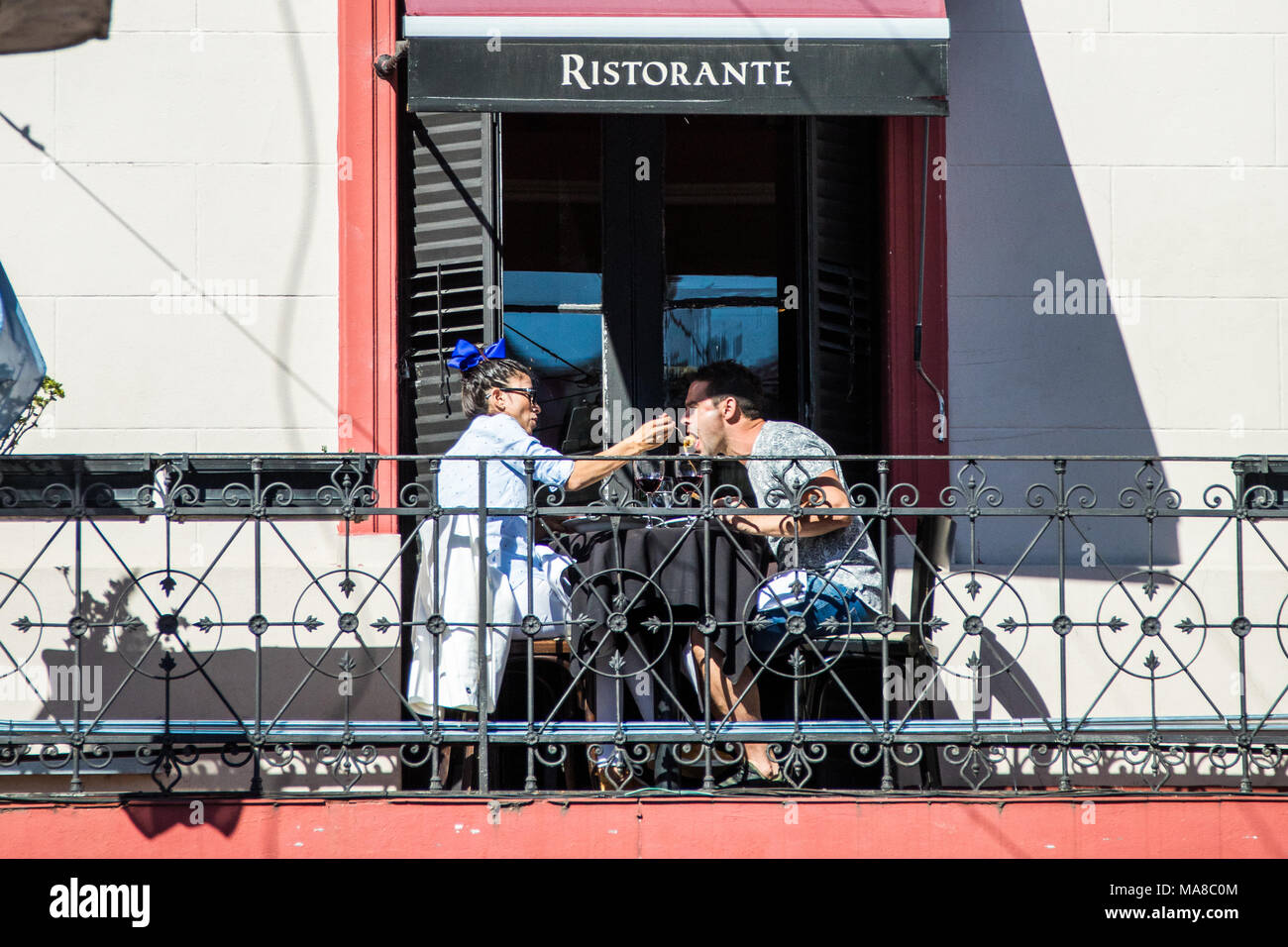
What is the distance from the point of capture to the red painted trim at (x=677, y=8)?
5496mm

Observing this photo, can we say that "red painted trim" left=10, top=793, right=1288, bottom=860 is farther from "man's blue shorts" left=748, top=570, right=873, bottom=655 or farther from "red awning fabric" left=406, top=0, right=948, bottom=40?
"red awning fabric" left=406, top=0, right=948, bottom=40

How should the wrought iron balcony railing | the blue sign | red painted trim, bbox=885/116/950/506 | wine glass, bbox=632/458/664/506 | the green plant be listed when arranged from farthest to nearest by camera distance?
red painted trim, bbox=885/116/950/506 → wine glass, bbox=632/458/664/506 → the green plant → the wrought iron balcony railing → the blue sign

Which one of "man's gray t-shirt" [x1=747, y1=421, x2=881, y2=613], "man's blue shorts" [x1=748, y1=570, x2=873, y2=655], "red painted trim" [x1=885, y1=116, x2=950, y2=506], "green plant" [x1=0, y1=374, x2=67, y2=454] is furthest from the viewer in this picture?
"red painted trim" [x1=885, y1=116, x2=950, y2=506]

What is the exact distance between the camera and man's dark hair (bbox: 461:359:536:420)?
5570 mm

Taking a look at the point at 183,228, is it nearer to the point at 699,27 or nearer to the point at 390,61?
the point at 390,61

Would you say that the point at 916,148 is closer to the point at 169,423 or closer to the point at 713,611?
the point at 713,611

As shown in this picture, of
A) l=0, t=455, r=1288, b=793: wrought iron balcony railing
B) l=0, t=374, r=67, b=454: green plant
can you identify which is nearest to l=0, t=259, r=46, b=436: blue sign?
l=0, t=455, r=1288, b=793: wrought iron balcony railing

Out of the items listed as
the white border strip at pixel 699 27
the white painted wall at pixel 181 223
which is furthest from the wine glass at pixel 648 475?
the white border strip at pixel 699 27

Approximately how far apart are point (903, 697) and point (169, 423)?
3348mm

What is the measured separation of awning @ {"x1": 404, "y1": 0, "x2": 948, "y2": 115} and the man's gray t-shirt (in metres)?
1.23

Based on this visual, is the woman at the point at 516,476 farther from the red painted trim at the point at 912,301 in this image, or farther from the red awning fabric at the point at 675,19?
the red painted trim at the point at 912,301

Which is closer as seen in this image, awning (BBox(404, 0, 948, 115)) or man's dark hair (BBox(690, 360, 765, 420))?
awning (BBox(404, 0, 948, 115))

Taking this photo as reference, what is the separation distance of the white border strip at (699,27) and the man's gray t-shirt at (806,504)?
1504 millimetres

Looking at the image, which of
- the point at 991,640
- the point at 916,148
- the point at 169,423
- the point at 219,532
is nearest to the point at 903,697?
the point at 991,640
